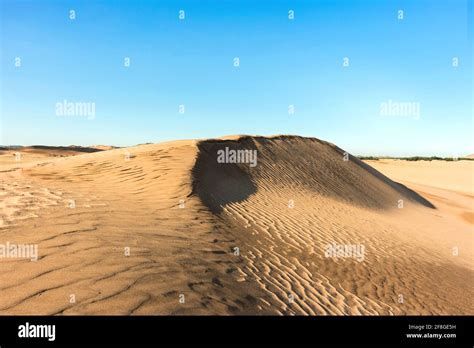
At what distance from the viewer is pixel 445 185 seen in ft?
117

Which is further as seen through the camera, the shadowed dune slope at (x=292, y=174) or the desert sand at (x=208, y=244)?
the shadowed dune slope at (x=292, y=174)

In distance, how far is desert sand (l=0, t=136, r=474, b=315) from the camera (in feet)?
12.3

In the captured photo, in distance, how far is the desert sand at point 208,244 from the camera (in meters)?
3.75

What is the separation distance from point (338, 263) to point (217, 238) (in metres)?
2.96
